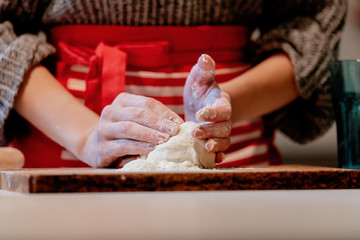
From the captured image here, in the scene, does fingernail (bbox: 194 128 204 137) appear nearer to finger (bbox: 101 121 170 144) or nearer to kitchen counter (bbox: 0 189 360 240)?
finger (bbox: 101 121 170 144)

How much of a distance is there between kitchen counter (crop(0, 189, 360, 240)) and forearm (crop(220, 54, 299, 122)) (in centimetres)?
50

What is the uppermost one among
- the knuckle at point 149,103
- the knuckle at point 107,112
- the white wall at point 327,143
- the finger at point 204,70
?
the finger at point 204,70

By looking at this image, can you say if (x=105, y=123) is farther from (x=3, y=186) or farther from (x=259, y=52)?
(x=259, y=52)

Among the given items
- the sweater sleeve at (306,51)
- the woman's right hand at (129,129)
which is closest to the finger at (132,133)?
the woman's right hand at (129,129)

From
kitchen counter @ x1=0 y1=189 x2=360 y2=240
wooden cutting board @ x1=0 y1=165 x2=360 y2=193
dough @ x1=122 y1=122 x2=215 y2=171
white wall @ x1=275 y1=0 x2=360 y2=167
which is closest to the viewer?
kitchen counter @ x1=0 y1=189 x2=360 y2=240

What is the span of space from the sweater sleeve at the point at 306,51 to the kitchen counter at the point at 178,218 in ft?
1.85

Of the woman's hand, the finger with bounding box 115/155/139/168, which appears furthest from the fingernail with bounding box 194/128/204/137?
the finger with bounding box 115/155/139/168

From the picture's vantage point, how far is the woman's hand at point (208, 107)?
687mm

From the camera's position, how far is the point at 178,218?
343mm

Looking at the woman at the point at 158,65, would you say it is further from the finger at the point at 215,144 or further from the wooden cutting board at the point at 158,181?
the wooden cutting board at the point at 158,181

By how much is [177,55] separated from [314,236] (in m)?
0.65

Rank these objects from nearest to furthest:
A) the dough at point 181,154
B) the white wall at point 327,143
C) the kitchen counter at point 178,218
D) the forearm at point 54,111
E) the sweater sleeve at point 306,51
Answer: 1. the kitchen counter at point 178,218
2. the dough at point 181,154
3. the forearm at point 54,111
4. the sweater sleeve at point 306,51
5. the white wall at point 327,143

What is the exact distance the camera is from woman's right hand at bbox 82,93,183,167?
2.27 feet

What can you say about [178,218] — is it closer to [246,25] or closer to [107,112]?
[107,112]
